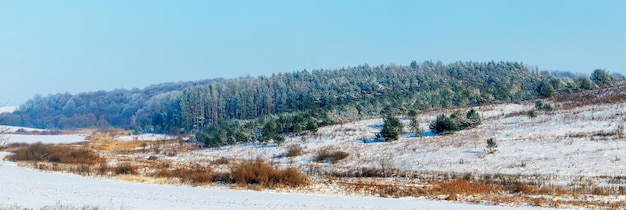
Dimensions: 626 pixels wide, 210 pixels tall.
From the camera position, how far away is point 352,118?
→ 65812 mm

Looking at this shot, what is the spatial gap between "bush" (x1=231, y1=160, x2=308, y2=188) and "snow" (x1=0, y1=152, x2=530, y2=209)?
197cm

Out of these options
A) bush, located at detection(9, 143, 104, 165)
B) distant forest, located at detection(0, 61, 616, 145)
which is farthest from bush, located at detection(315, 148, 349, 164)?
distant forest, located at detection(0, 61, 616, 145)

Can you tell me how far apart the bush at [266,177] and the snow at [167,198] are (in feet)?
6.48

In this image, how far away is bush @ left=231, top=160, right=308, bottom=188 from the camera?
2695cm

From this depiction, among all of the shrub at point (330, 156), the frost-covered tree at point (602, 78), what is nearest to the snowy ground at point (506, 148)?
the shrub at point (330, 156)

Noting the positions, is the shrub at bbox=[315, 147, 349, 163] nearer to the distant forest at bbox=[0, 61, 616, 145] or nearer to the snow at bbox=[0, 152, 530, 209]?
the snow at bbox=[0, 152, 530, 209]

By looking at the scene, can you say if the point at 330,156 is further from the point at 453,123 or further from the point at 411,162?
the point at 453,123

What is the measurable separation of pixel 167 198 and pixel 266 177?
254 inches

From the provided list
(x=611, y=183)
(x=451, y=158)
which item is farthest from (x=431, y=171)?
(x=611, y=183)

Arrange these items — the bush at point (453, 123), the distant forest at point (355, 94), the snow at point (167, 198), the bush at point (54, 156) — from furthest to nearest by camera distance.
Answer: the distant forest at point (355, 94)
the bush at point (453, 123)
the bush at point (54, 156)
the snow at point (167, 198)

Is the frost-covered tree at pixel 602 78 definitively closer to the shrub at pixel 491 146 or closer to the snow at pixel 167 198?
the shrub at pixel 491 146

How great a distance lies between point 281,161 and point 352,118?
25.8 metres

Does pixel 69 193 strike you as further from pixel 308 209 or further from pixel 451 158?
pixel 451 158

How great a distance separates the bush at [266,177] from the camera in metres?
27.0
